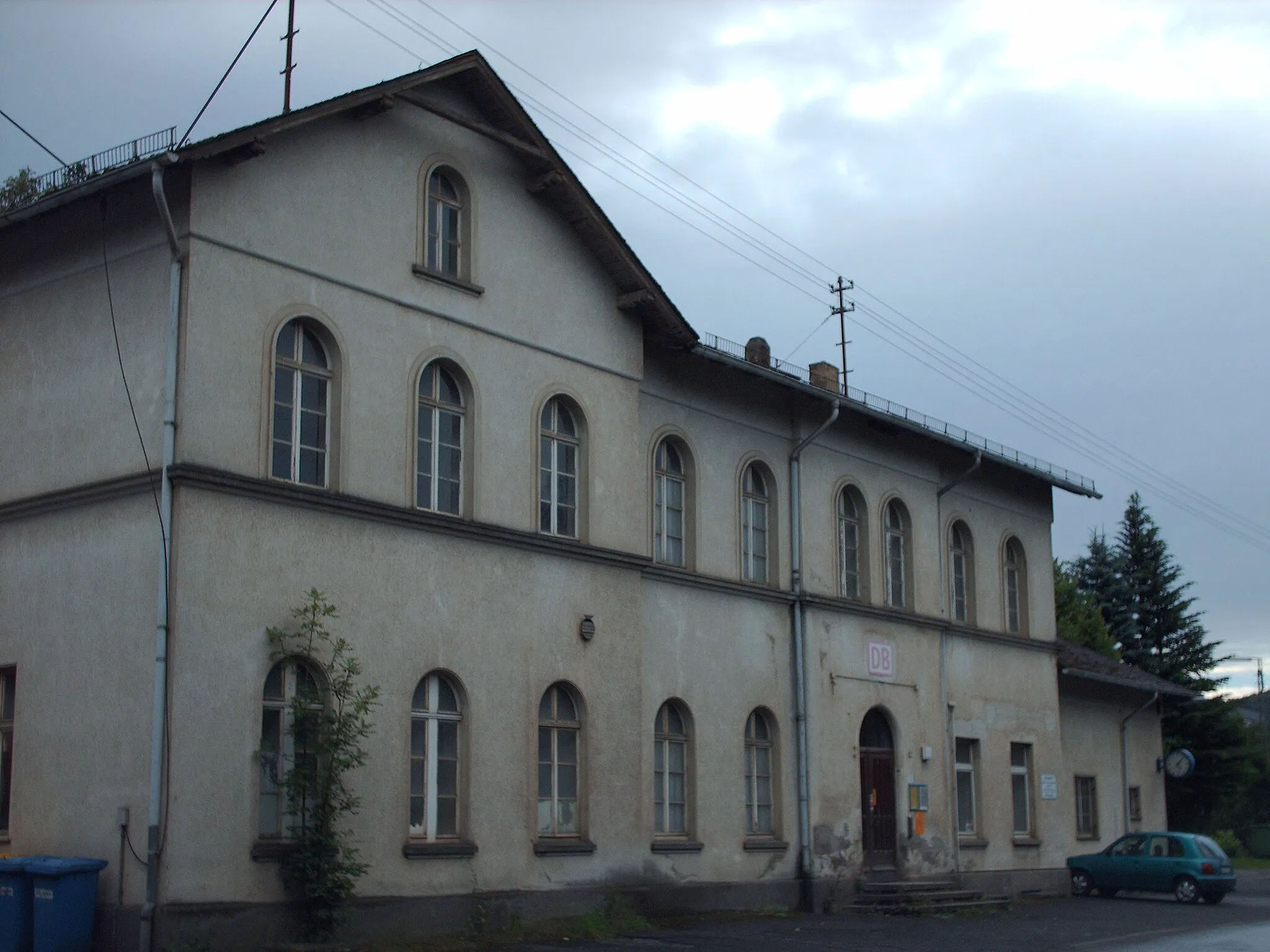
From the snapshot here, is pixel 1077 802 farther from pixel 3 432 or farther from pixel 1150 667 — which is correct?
pixel 3 432

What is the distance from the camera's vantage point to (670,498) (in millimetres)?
21078

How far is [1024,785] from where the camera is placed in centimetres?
2841

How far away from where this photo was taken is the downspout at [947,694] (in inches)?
1004

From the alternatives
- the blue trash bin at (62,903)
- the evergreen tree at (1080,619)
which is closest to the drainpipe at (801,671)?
the blue trash bin at (62,903)

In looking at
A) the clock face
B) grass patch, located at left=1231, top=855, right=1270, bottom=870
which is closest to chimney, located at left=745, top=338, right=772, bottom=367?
the clock face

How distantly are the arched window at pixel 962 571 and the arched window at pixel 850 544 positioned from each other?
291cm

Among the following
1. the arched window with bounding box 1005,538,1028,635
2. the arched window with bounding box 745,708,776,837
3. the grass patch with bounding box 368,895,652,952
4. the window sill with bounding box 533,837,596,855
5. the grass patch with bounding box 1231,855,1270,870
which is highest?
the arched window with bounding box 1005,538,1028,635

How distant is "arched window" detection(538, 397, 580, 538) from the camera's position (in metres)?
18.3

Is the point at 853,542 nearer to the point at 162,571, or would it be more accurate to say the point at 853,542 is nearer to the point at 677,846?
the point at 677,846

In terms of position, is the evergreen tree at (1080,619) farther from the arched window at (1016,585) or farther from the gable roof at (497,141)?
the gable roof at (497,141)

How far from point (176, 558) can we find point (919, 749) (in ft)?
46.6

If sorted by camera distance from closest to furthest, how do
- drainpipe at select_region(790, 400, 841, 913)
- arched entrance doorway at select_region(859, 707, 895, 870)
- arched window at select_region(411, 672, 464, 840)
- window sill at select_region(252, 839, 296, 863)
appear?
window sill at select_region(252, 839, 296, 863) → arched window at select_region(411, 672, 464, 840) → drainpipe at select_region(790, 400, 841, 913) → arched entrance doorway at select_region(859, 707, 895, 870)

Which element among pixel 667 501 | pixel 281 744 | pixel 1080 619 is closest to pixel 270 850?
pixel 281 744

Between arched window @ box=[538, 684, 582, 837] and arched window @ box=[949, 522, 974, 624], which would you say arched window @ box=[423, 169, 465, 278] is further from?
arched window @ box=[949, 522, 974, 624]
